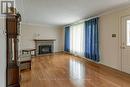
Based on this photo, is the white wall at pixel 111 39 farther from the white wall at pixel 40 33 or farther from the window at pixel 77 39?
the white wall at pixel 40 33

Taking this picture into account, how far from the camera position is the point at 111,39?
5066mm

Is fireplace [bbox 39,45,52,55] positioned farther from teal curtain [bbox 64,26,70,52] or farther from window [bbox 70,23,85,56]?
window [bbox 70,23,85,56]

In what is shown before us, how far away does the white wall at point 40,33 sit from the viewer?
29.6 ft

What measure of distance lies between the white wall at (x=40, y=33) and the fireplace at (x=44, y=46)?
11.5 inches

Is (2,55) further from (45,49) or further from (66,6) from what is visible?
(45,49)

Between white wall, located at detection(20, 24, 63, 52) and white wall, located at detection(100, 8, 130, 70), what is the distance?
5205 millimetres

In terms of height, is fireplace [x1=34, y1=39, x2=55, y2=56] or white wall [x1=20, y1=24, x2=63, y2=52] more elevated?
white wall [x1=20, y1=24, x2=63, y2=52]

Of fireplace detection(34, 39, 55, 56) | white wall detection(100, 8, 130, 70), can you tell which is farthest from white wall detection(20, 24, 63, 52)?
white wall detection(100, 8, 130, 70)

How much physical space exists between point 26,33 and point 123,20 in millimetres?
6623

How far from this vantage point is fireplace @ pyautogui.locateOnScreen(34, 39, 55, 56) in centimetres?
934

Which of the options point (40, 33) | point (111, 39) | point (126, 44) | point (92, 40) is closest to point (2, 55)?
point (126, 44)

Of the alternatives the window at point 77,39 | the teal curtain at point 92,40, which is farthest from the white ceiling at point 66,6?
the window at point 77,39

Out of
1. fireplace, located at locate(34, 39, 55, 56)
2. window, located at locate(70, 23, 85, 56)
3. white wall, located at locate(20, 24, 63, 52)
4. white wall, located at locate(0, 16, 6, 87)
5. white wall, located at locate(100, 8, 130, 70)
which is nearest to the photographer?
white wall, located at locate(0, 16, 6, 87)

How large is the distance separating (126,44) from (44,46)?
6380 millimetres
